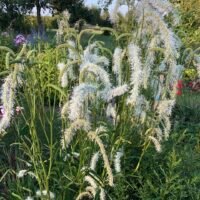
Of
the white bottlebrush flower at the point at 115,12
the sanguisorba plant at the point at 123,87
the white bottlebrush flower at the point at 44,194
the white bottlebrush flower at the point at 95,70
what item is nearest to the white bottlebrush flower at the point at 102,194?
the sanguisorba plant at the point at 123,87

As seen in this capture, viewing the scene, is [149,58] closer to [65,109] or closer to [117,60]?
[117,60]

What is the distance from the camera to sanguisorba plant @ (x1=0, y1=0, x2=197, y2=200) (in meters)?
2.96

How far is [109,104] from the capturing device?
11.3 ft

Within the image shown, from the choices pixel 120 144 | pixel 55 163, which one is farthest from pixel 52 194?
pixel 120 144

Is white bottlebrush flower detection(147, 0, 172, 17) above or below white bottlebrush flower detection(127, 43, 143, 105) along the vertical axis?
above

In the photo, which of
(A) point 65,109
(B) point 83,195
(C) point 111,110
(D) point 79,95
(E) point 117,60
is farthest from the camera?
(C) point 111,110

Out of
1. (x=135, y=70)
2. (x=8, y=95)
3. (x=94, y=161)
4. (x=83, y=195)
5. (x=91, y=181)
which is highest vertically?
(x=135, y=70)

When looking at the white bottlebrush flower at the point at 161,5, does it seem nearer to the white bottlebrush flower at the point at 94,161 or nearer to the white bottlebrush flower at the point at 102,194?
the white bottlebrush flower at the point at 94,161

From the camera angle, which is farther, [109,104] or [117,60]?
[109,104]

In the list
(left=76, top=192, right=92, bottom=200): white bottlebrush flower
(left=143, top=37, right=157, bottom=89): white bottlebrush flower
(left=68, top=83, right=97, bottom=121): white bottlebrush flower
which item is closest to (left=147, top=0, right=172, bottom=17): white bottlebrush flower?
(left=143, top=37, right=157, bottom=89): white bottlebrush flower

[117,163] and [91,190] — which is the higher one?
[117,163]

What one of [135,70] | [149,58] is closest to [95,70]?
[135,70]

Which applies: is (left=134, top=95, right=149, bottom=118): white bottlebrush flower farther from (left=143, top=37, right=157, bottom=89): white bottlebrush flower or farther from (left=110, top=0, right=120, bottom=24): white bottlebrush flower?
(left=110, top=0, right=120, bottom=24): white bottlebrush flower

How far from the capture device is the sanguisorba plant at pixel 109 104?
9.72 ft
